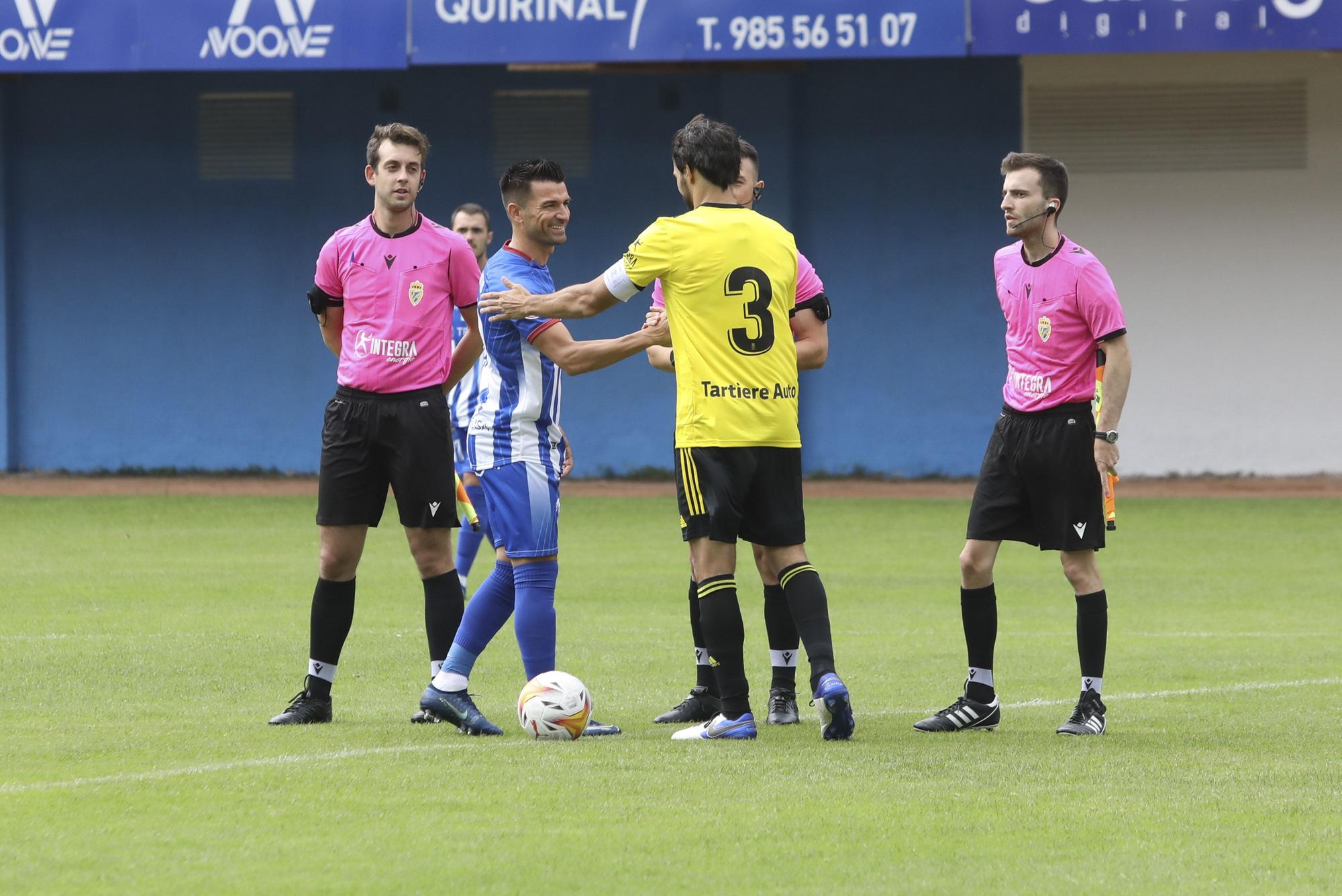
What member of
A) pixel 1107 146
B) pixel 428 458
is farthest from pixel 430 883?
pixel 1107 146

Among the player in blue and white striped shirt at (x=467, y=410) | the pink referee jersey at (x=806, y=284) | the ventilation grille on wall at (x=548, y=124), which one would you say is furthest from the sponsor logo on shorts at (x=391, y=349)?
the ventilation grille on wall at (x=548, y=124)

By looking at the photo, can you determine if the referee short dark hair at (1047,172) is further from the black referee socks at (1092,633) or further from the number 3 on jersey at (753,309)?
the black referee socks at (1092,633)

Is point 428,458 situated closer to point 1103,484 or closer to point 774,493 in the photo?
point 774,493

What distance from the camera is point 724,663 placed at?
254 inches

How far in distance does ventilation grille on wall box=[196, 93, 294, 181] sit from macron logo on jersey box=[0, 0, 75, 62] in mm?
2785

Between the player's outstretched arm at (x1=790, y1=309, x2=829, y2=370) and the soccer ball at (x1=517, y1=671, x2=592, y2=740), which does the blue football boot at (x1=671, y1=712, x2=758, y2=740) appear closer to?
the soccer ball at (x1=517, y1=671, x2=592, y2=740)

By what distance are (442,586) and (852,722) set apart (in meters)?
1.81

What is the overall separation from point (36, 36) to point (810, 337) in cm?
1500

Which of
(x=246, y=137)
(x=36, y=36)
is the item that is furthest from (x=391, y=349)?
(x=246, y=137)

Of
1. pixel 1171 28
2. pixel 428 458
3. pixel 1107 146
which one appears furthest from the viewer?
pixel 1107 146

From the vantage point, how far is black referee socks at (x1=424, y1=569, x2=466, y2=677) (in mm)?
7148

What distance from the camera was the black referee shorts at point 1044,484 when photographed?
272 inches

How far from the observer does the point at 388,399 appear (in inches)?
273

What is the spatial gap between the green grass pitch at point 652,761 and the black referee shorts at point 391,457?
838 mm
